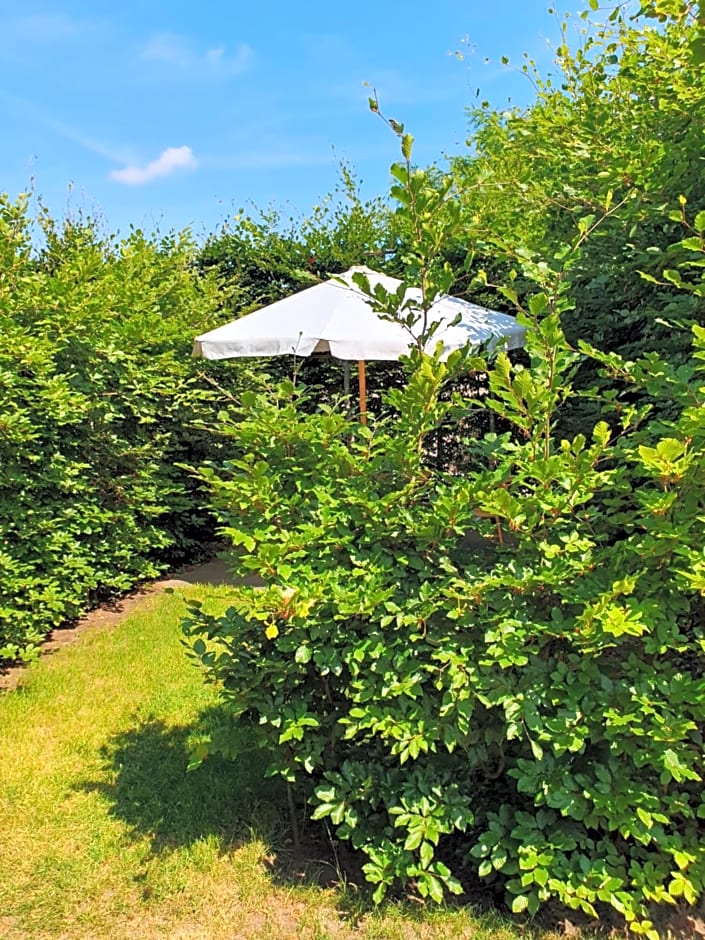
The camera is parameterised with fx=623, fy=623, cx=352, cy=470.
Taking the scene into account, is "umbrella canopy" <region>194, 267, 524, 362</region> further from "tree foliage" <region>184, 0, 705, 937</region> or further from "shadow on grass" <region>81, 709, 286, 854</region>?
"shadow on grass" <region>81, 709, 286, 854</region>

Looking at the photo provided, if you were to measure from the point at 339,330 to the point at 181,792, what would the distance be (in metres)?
3.05

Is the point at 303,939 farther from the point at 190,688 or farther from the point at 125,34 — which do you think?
the point at 125,34

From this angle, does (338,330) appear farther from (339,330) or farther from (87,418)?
Result: (87,418)

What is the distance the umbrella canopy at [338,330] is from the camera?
4316mm

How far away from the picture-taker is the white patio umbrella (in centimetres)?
432

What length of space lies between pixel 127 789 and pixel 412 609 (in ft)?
5.66

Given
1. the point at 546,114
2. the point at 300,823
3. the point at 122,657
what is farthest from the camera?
the point at 122,657

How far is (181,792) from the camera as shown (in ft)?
8.93

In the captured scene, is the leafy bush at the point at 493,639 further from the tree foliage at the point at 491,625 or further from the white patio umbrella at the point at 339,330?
the white patio umbrella at the point at 339,330

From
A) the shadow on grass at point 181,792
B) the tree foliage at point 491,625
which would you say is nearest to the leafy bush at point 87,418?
the shadow on grass at point 181,792

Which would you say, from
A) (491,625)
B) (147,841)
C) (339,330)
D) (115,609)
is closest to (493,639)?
(491,625)

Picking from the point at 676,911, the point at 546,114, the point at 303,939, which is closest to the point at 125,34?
the point at 546,114

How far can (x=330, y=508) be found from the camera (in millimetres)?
2164

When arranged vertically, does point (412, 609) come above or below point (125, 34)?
below
